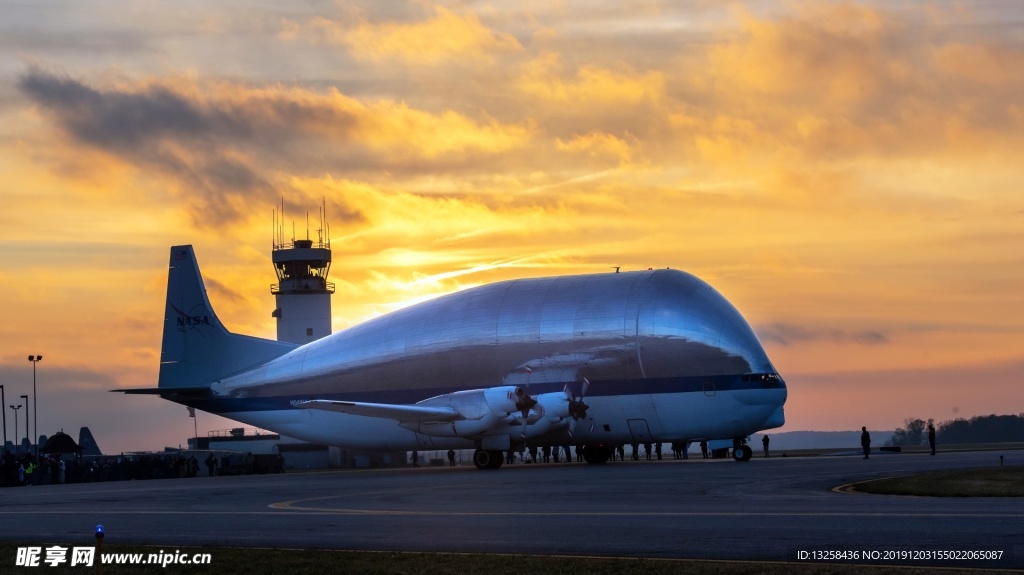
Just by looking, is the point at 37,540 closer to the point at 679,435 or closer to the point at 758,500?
the point at 758,500

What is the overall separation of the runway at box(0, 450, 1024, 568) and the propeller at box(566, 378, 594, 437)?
18736 millimetres

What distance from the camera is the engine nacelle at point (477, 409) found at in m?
55.5

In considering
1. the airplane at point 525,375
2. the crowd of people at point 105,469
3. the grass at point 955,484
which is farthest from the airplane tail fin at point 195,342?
the grass at point 955,484

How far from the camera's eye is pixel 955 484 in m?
29.9

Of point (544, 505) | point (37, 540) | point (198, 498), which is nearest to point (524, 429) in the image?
point (198, 498)

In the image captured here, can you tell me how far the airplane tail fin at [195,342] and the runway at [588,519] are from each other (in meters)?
32.5

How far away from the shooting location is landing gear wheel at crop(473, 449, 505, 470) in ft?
186

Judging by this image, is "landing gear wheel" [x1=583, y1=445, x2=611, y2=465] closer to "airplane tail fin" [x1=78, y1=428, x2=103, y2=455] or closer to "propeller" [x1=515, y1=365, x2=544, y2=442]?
"propeller" [x1=515, y1=365, x2=544, y2=442]

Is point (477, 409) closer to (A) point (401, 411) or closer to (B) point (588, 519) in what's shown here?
(A) point (401, 411)

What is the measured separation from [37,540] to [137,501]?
514 inches

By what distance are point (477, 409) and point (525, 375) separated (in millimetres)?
5143

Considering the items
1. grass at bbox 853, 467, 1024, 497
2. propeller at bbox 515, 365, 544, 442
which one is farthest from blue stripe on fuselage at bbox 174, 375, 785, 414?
grass at bbox 853, 467, 1024, 497

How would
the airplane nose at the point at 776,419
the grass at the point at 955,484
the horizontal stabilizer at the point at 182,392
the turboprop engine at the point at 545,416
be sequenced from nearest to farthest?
1. the grass at the point at 955,484
2. the turboprop engine at the point at 545,416
3. the airplane nose at the point at 776,419
4. the horizontal stabilizer at the point at 182,392

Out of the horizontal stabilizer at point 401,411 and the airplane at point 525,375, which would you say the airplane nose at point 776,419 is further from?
the horizontal stabilizer at point 401,411
